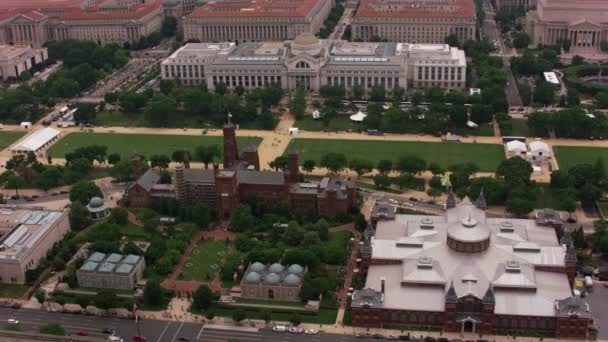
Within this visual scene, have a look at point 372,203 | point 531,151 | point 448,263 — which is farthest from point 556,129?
point 448,263

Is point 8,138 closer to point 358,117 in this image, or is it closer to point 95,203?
point 95,203

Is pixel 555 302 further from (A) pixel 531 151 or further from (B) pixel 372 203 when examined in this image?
(A) pixel 531 151

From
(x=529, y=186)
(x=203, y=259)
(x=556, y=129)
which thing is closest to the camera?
(x=203, y=259)

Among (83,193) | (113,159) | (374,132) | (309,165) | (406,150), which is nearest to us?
(83,193)

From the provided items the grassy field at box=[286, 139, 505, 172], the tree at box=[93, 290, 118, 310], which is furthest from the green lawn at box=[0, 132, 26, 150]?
the tree at box=[93, 290, 118, 310]

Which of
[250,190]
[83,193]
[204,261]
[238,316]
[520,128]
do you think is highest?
[250,190]

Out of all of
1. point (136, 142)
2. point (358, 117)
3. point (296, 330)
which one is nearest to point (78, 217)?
point (136, 142)
